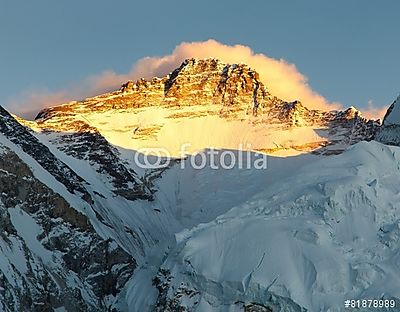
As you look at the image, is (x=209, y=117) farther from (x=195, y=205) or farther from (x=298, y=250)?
(x=298, y=250)

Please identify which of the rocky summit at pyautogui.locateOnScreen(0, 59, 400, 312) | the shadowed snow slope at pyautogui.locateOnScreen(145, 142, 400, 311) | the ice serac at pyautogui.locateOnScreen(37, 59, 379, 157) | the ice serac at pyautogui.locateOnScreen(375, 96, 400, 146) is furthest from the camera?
the ice serac at pyautogui.locateOnScreen(37, 59, 379, 157)

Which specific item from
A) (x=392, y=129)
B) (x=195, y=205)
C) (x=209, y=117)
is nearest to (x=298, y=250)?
(x=392, y=129)

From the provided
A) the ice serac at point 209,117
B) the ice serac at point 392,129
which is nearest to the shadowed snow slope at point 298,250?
the ice serac at point 392,129

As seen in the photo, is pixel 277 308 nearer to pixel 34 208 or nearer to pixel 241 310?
pixel 241 310

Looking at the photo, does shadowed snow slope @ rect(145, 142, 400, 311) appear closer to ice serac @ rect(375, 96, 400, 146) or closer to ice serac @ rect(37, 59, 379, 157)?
ice serac @ rect(375, 96, 400, 146)

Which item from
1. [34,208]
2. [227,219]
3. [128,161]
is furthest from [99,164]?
[227,219]

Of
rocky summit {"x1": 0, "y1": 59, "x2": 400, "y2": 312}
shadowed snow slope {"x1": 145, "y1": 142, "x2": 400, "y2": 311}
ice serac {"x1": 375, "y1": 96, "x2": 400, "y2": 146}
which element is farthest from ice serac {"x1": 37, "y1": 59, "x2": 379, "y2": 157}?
shadowed snow slope {"x1": 145, "y1": 142, "x2": 400, "y2": 311}

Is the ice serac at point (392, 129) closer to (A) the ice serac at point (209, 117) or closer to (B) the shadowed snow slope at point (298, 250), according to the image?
(B) the shadowed snow slope at point (298, 250)
